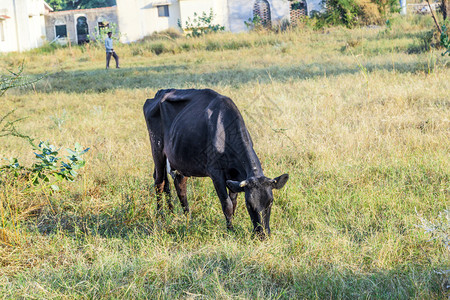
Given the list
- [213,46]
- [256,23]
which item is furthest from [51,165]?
[256,23]

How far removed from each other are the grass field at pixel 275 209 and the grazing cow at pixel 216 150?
31 cm

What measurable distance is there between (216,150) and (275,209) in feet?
3.47

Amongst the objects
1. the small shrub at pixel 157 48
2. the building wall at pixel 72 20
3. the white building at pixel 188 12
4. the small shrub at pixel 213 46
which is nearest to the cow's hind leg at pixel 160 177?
the small shrub at pixel 213 46


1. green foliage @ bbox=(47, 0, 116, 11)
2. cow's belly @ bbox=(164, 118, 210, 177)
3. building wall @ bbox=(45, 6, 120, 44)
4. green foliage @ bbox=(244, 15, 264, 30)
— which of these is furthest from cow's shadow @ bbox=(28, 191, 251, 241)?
green foliage @ bbox=(47, 0, 116, 11)

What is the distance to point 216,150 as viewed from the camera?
4.15 metres

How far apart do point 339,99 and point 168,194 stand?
14.0 feet

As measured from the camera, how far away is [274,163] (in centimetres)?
591

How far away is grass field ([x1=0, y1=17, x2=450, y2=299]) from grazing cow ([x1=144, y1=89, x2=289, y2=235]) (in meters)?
0.31

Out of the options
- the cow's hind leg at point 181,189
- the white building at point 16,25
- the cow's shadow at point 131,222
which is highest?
the white building at point 16,25

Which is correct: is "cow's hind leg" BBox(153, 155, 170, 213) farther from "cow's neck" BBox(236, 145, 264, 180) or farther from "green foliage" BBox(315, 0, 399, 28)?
"green foliage" BBox(315, 0, 399, 28)

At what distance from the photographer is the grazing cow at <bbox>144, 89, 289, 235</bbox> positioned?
3879 millimetres

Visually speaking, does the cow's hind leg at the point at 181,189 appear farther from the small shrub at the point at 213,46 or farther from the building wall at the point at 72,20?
the building wall at the point at 72,20

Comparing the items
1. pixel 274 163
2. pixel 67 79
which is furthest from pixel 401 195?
pixel 67 79

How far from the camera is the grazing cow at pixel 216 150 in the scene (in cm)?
388
